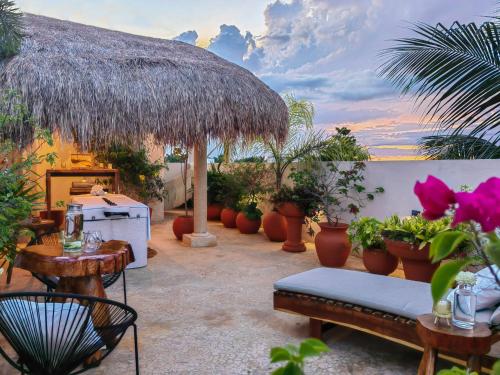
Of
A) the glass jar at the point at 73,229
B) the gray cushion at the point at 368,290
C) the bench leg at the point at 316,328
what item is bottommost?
the bench leg at the point at 316,328

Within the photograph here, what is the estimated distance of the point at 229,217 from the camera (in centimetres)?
871

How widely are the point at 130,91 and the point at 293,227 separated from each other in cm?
309

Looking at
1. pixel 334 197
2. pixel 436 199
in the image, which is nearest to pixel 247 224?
pixel 334 197

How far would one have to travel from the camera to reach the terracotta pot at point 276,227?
7.26 meters

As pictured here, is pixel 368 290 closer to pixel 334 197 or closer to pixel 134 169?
pixel 334 197

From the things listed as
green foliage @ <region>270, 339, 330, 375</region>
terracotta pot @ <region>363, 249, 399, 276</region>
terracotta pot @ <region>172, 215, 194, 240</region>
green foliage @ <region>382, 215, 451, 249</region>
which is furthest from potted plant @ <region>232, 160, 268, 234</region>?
green foliage @ <region>270, 339, 330, 375</region>

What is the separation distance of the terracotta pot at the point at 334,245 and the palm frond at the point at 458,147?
1.67 meters

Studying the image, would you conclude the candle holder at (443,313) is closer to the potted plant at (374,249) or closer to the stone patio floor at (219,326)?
the stone patio floor at (219,326)

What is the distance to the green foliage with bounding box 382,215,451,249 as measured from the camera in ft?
13.9

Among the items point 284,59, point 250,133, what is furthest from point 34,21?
point 284,59

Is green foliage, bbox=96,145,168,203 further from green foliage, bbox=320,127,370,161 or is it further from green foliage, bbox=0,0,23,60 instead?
green foliage, bbox=0,0,23,60

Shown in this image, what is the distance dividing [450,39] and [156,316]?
4.86 meters

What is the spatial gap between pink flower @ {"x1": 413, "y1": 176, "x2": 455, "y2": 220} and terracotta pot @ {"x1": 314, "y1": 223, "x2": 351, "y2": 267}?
4822 mm

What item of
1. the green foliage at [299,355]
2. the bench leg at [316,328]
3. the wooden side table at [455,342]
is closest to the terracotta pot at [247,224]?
the bench leg at [316,328]
